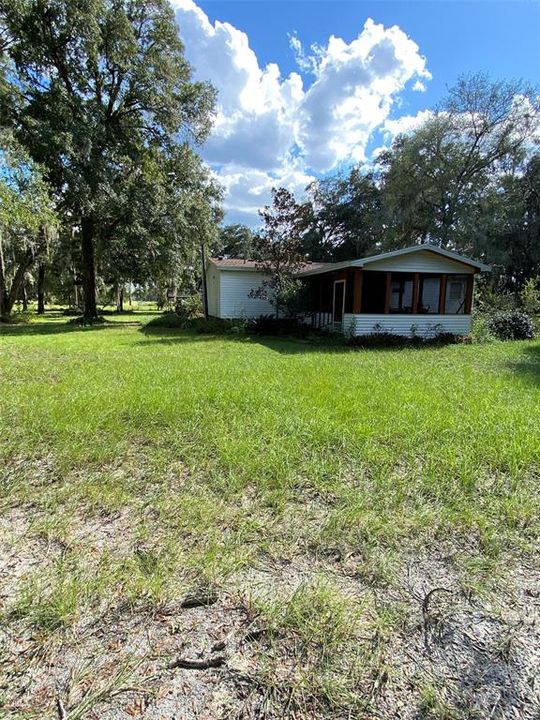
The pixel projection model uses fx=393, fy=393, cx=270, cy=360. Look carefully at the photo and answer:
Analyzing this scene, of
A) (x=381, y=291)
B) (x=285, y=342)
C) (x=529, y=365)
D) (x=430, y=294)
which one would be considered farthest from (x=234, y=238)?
(x=529, y=365)

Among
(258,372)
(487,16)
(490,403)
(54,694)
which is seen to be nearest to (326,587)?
(54,694)

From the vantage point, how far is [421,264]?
12.9m

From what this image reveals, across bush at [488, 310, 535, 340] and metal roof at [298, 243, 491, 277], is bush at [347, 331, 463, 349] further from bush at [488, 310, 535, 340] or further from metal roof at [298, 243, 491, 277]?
metal roof at [298, 243, 491, 277]

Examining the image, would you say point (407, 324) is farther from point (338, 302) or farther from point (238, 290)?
point (238, 290)

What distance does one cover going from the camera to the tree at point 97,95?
575 inches

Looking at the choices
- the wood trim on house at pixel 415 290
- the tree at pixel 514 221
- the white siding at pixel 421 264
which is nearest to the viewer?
the white siding at pixel 421 264

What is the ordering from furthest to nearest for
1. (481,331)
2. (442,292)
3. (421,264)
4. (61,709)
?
(481,331)
(442,292)
(421,264)
(61,709)

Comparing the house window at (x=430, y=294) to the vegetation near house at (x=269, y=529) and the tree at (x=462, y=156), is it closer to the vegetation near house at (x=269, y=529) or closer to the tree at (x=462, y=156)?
the vegetation near house at (x=269, y=529)

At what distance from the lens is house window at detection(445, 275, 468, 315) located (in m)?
14.4

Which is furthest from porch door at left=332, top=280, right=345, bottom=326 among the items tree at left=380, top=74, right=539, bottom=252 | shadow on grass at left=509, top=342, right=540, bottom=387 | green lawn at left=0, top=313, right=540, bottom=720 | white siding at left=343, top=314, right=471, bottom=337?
tree at left=380, top=74, right=539, bottom=252

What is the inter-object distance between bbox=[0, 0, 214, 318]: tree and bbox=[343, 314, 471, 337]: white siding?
11.0 metres

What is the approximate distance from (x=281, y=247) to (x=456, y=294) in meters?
7.09

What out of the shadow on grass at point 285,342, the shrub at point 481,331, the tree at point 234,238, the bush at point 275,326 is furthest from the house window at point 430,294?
the tree at point 234,238

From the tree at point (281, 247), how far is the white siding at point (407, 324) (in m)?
2.98
